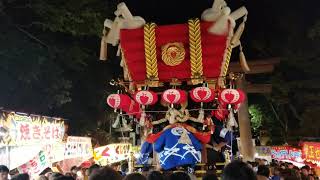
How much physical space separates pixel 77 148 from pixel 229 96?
6982 millimetres

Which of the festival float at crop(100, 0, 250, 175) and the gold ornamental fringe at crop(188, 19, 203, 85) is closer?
the festival float at crop(100, 0, 250, 175)

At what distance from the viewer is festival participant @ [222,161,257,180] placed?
3494 mm

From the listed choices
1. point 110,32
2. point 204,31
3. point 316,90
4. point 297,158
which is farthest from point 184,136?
point 316,90

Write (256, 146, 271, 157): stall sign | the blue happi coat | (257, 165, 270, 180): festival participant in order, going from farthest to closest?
(256, 146, 271, 157): stall sign, the blue happi coat, (257, 165, 270, 180): festival participant

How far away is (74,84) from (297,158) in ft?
34.3

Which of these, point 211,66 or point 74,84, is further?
point 74,84

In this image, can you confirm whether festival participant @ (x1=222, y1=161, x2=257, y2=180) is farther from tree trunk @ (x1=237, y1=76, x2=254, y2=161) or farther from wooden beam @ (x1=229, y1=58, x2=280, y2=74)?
tree trunk @ (x1=237, y1=76, x2=254, y2=161)

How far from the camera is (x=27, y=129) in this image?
29.4 ft

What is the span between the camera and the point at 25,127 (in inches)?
348

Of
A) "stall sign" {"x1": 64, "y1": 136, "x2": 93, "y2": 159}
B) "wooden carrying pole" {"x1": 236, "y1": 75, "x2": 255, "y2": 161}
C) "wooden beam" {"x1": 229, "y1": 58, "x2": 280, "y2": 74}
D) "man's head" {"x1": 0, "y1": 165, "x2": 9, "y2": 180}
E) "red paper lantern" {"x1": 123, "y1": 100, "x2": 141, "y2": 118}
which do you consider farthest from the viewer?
"wooden carrying pole" {"x1": 236, "y1": 75, "x2": 255, "y2": 161}

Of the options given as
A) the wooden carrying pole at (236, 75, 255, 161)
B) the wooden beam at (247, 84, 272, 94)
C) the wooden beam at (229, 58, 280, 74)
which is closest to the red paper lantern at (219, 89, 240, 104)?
the wooden beam at (229, 58, 280, 74)


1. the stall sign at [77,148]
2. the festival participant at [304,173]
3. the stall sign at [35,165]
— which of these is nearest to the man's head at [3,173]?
the stall sign at [35,165]

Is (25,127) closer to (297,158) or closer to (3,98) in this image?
(3,98)

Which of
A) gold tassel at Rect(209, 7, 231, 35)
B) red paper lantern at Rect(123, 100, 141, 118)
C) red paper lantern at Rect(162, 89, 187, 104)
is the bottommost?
red paper lantern at Rect(123, 100, 141, 118)
